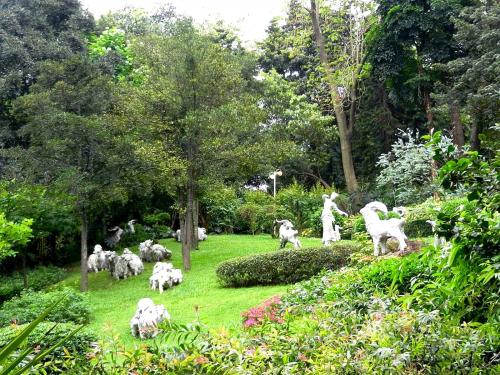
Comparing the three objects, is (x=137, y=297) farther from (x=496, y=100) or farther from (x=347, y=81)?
(x=347, y=81)

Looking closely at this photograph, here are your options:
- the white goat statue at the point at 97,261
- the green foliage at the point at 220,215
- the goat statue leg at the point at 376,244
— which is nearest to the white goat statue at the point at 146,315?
the goat statue leg at the point at 376,244

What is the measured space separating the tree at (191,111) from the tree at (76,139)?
0.90 metres

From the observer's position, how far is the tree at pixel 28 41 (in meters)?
16.4

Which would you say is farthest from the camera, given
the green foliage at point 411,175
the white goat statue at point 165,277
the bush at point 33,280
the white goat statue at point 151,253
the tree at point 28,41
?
the tree at point 28,41

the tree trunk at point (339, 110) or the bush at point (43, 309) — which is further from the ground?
the tree trunk at point (339, 110)

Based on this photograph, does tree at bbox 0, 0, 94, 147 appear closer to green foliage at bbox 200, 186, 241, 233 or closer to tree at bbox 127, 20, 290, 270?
tree at bbox 127, 20, 290, 270

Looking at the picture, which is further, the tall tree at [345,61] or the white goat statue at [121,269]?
the tall tree at [345,61]

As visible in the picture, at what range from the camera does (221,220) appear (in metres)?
22.4

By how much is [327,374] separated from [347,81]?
63.3 feet

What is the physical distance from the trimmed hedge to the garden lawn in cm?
27

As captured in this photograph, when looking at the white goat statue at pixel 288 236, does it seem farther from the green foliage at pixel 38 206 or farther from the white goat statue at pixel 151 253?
the green foliage at pixel 38 206

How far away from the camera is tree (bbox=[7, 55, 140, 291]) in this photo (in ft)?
41.0

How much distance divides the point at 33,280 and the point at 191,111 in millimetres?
6028

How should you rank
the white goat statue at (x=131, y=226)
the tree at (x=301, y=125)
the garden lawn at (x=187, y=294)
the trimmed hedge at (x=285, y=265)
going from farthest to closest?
the tree at (x=301, y=125)
the white goat statue at (x=131, y=226)
the trimmed hedge at (x=285, y=265)
the garden lawn at (x=187, y=294)
